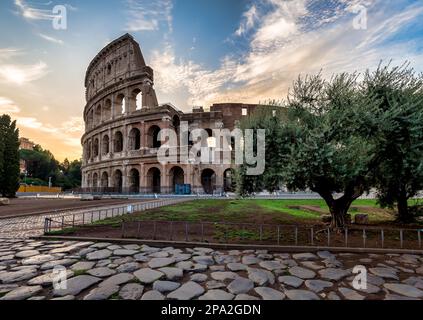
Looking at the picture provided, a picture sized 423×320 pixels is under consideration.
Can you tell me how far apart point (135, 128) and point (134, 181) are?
807 centimetres

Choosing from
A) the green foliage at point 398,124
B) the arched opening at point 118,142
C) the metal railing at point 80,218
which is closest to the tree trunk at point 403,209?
the green foliage at point 398,124

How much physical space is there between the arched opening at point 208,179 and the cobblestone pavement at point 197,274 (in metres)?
28.0

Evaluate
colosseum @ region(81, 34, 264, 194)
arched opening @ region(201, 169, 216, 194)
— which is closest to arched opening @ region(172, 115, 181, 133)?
colosseum @ region(81, 34, 264, 194)

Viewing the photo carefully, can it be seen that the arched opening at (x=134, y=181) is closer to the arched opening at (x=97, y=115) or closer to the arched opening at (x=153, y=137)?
the arched opening at (x=153, y=137)

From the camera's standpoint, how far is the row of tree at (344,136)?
19.2ft

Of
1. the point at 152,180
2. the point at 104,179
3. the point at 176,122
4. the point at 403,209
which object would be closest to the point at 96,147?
the point at 104,179

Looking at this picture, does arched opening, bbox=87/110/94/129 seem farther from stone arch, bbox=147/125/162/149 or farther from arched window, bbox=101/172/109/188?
stone arch, bbox=147/125/162/149

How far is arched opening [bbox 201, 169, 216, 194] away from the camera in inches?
1314

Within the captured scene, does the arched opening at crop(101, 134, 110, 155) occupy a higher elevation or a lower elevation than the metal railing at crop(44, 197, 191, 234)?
higher

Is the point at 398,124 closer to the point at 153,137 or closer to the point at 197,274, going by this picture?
the point at 197,274

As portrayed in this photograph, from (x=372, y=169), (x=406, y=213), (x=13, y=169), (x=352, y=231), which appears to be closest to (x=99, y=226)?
A: (x=352, y=231)

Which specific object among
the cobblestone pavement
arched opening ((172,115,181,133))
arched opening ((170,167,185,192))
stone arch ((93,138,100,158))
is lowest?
the cobblestone pavement

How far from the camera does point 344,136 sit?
241 inches

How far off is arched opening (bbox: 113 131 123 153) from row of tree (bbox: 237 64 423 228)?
104ft
